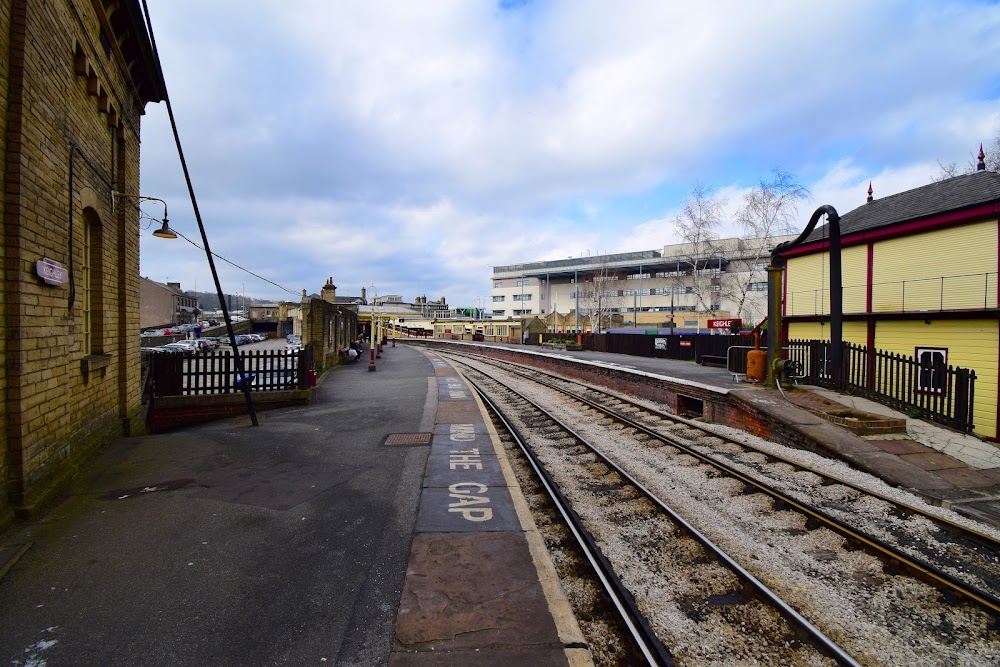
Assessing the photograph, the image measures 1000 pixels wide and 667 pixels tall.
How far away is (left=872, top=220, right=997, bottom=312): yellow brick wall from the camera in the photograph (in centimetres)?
1021

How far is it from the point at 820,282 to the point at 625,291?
197ft

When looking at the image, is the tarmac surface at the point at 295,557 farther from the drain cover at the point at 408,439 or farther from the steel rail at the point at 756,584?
the steel rail at the point at 756,584

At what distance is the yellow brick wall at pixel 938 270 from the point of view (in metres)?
10.2

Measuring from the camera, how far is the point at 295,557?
3.99m

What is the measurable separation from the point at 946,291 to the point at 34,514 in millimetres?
16493

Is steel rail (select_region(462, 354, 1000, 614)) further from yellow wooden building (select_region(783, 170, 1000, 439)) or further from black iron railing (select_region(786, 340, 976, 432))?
yellow wooden building (select_region(783, 170, 1000, 439))

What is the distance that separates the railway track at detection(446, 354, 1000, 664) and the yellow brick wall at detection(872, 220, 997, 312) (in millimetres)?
7144

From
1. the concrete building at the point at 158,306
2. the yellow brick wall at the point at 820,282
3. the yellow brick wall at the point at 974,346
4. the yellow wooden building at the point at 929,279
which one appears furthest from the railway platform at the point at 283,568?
the concrete building at the point at 158,306

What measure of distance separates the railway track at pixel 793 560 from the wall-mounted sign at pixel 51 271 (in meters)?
6.41

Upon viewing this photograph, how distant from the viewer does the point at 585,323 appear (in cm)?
6556

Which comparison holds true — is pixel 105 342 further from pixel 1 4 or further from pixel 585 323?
pixel 585 323

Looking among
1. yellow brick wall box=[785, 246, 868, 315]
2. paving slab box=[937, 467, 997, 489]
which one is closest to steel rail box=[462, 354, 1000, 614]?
paving slab box=[937, 467, 997, 489]

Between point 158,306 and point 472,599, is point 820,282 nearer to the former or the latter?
point 472,599

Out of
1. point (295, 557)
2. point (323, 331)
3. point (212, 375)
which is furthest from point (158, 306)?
point (295, 557)
